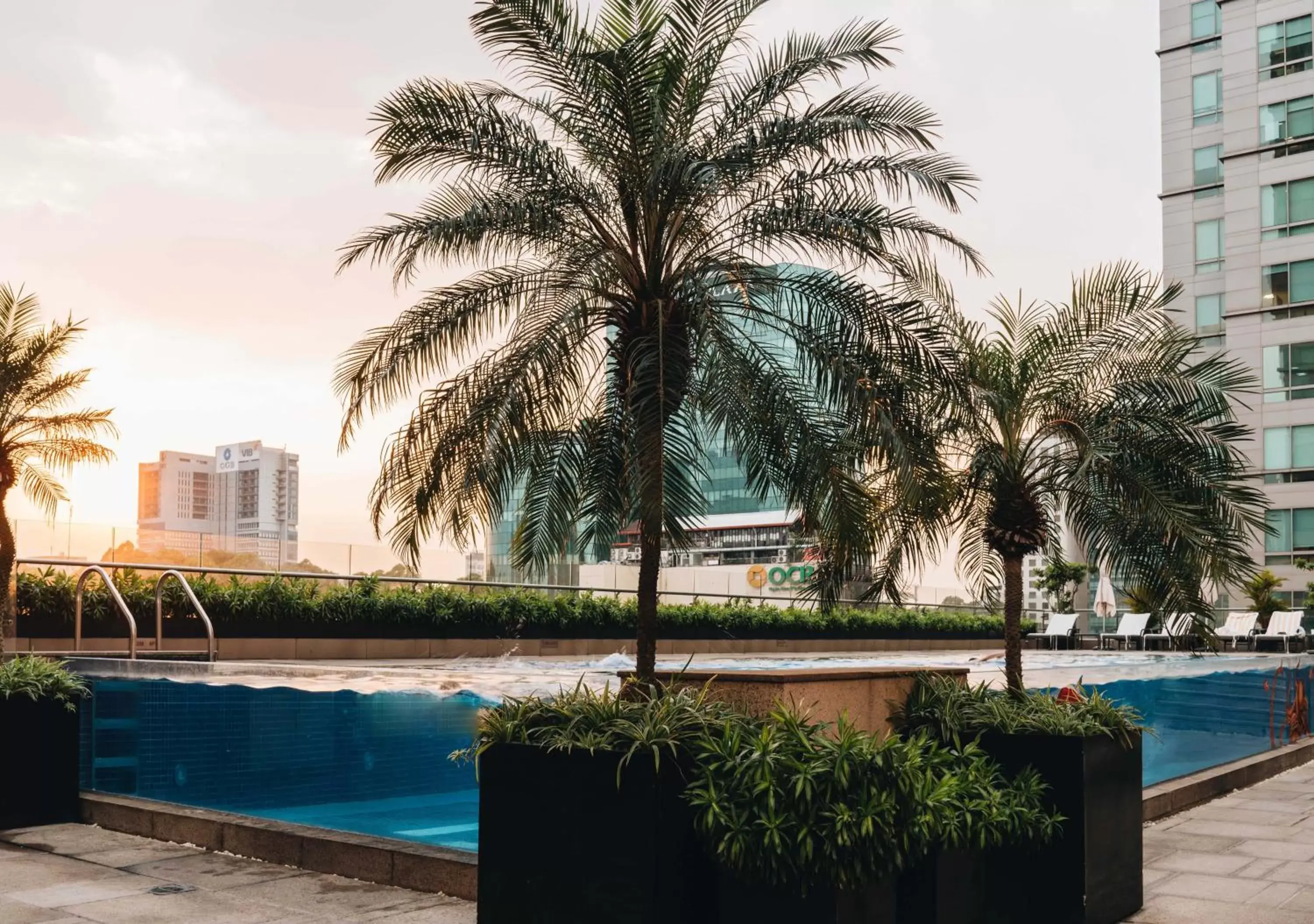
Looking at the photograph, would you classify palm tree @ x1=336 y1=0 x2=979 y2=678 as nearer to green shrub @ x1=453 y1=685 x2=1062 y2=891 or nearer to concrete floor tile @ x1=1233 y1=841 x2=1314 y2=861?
green shrub @ x1=453 y1=685 x2=1062 y2=891

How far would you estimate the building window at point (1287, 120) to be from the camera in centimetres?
4947

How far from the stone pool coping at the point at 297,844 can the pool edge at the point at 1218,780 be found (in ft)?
17.4

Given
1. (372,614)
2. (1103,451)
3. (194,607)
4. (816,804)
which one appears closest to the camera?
(816,804)

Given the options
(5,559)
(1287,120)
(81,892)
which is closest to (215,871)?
(81,892)

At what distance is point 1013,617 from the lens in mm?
10578

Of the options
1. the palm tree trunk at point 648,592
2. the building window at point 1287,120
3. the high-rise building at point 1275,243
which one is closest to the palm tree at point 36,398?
the palm tree trunk at point 648,592

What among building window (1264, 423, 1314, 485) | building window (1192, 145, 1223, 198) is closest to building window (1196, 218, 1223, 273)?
building window (1192, 145, 1223, 198)

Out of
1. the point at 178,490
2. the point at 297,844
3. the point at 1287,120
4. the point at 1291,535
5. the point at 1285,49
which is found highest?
the point at 1285,49

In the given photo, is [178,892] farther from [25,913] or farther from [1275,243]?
[1275,243]

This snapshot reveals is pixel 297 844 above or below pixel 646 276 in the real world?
below

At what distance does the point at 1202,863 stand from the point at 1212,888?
2.92 ft

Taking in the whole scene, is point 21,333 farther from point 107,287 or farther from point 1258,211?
point 1258,211

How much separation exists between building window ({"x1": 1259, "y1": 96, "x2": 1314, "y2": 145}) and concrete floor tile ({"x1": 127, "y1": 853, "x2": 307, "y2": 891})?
173ft

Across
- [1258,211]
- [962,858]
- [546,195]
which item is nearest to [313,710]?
[546,195]
